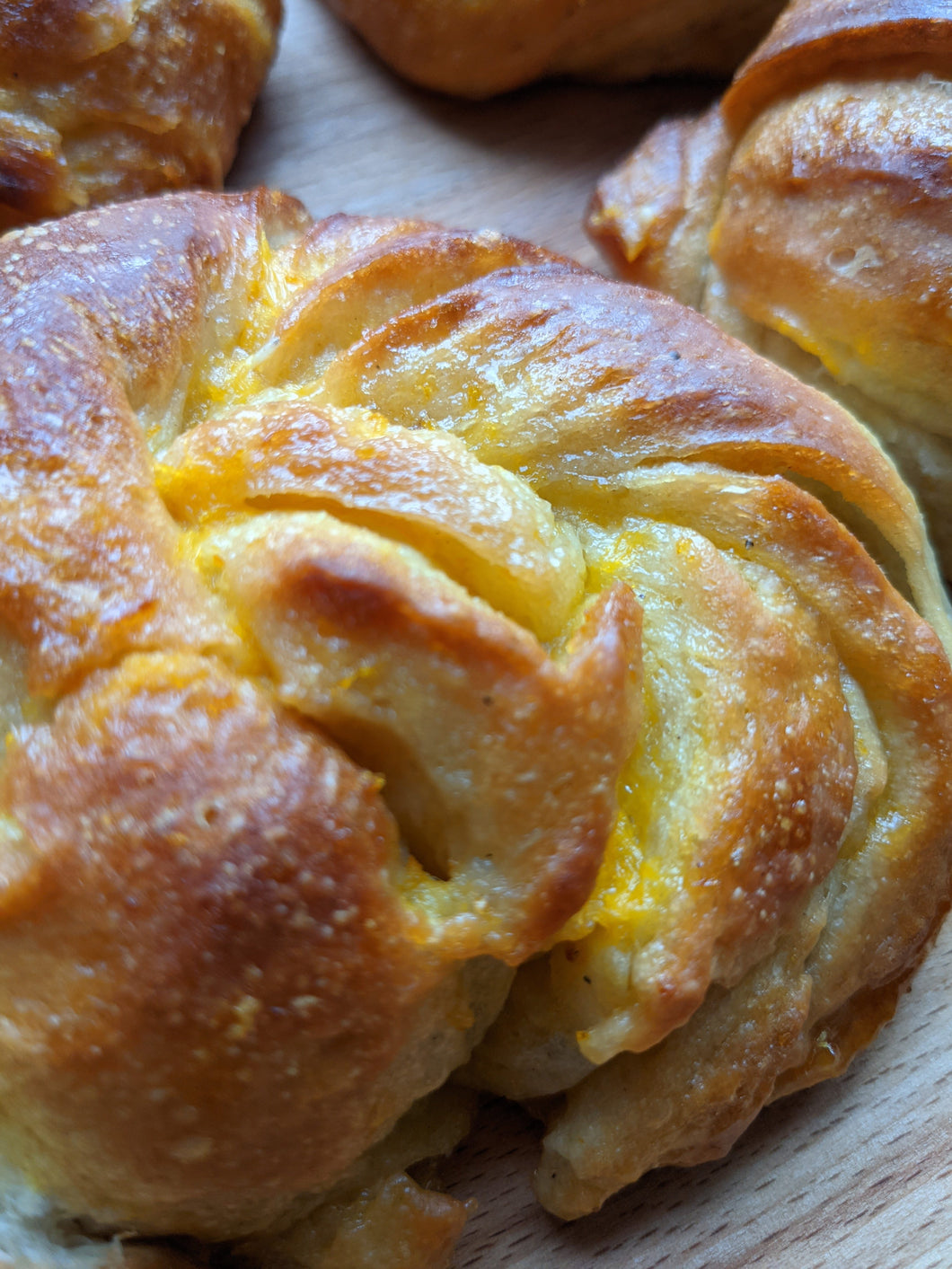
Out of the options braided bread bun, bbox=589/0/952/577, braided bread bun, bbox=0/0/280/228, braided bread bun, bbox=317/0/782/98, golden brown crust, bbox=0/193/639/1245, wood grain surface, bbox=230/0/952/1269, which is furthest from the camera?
braided bread bun, bbox=317/0/782/98

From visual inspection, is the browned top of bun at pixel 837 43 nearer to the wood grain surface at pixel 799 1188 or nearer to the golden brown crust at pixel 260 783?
the golden brown crust at pixel 260 783

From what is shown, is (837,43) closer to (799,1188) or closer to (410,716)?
(410,716)

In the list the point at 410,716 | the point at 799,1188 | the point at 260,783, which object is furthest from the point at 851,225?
the point at 799,1188

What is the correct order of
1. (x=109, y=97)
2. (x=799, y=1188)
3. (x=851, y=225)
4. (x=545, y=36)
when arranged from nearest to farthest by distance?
(x=799, y=1188) → (x=851, y=225) → (x=109, y=97) → (x=545, y=36)

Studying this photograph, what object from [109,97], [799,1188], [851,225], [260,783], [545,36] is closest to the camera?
[260,783]

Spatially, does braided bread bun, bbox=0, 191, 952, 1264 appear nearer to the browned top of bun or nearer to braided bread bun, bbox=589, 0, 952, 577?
braided bread bun, bbox=589, 0, 952, 577

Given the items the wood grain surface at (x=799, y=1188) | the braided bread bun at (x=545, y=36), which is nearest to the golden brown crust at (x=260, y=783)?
the wood grain surface at (x=799, y=1188)

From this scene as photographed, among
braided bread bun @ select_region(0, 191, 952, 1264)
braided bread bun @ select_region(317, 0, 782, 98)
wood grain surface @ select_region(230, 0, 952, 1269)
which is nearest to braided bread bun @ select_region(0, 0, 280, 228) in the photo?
braided bread bun @ select_region(317, 0, 782, 98)
